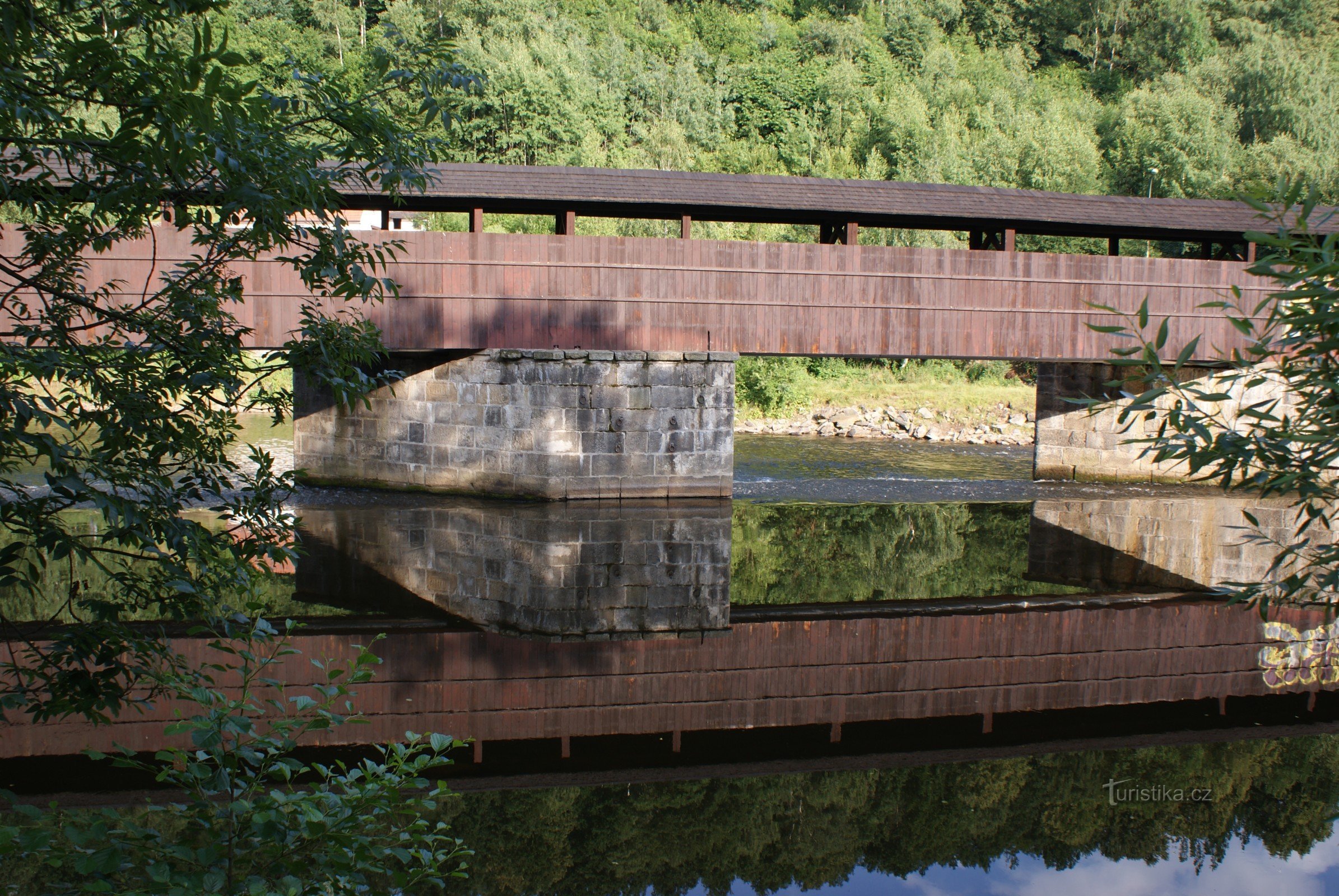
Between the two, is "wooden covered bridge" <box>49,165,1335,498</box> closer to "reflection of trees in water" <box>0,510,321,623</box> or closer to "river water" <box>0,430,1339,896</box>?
"river water" <box>0,430,1339,896</box>

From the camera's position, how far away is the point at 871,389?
24672 millimetres

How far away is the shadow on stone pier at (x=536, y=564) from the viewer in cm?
707

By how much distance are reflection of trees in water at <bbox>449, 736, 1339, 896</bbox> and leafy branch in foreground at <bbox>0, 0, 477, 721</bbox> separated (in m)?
1.52

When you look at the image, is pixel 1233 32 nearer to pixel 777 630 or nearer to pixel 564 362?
pixel 564 362

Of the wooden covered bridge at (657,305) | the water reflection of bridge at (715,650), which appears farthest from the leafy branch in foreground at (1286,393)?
the wooden covered bridge at (657,305)

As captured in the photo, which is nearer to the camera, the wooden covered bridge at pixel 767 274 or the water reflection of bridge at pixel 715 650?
the water reflection of bridge at pixel 715 650

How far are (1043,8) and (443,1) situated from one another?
1054 inches

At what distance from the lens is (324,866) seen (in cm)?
233

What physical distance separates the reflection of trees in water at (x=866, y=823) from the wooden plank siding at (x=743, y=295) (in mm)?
8518

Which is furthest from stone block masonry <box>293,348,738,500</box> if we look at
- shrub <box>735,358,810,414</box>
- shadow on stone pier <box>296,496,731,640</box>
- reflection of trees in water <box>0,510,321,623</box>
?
shrub <box>735,358,810,414</box>

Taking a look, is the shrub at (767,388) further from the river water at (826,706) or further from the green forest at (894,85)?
the river water at (826,706)

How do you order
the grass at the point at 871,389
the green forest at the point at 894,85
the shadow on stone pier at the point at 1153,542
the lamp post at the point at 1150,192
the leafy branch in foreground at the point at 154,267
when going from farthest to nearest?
the green forest at the point at 894,85
the lamp post at the point at 1150,192
the grass at the point at 871,389
the shadow on stone pier at the point at 1153,542
the leafy branch in foreground at the point at 154,267

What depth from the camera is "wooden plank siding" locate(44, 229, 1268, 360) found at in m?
12.5

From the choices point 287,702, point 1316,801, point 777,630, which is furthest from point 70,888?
point 777,630
